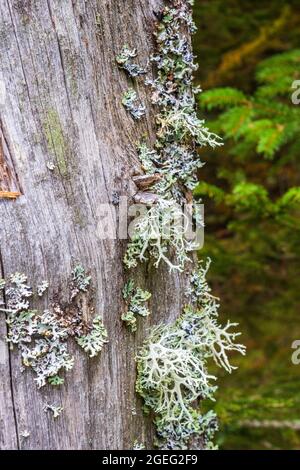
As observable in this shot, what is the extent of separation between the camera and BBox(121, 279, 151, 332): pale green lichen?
1.86 meters

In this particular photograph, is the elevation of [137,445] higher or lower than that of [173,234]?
Result: lower

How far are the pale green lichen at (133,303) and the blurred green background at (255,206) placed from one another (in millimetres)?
1234

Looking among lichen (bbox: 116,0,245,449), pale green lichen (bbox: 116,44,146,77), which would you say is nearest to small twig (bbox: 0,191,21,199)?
lichen (bbox: 116,0,245,449)

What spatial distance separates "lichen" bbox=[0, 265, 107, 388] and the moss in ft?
1.11

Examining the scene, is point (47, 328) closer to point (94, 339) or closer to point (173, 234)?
point (94, 339)

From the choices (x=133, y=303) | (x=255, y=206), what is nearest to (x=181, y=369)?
(x=133, y=303)

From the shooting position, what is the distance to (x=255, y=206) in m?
3.16

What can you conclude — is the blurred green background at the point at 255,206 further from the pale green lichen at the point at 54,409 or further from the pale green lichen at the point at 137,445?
the pale green lichen at the point at 54,409

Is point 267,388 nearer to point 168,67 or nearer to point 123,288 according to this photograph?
point 123,288

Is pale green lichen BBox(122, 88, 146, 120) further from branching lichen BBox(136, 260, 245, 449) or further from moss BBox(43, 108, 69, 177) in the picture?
branching lichen BBox(136, 260, 245, 449)

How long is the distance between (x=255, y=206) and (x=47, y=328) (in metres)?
1.79

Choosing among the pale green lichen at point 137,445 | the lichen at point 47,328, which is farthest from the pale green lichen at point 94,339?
the pale green lichen at point 137,445

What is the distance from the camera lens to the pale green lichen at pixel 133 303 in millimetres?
1859

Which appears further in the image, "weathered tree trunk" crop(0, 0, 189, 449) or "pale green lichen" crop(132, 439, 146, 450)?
"pale green lichen" crop(132, 439, 146, 450)
